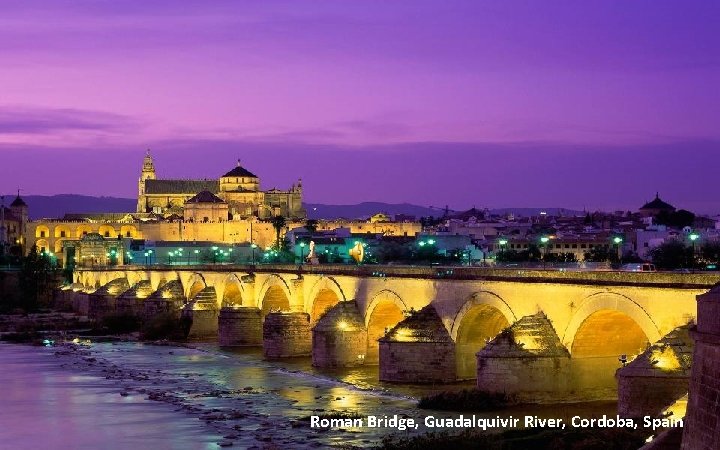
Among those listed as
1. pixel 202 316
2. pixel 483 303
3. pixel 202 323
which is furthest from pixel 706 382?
pixel 202 316

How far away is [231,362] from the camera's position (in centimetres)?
4350

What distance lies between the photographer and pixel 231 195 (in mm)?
164000

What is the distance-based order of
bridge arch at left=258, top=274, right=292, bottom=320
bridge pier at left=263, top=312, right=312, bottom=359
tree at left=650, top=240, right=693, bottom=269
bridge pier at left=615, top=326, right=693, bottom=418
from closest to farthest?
bridge pier at left=615, top=326, right=693, bottom=418
bridge pier at left=263, top=312, right=312, bottom=359
bridge arch at left=258, top=274, right=292, bottom=320
tree at left=650, top=240, right=693, bottom=269

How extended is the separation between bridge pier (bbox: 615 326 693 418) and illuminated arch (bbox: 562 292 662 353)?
65.9 inches

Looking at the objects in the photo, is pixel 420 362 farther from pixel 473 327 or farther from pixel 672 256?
pixel 672 256

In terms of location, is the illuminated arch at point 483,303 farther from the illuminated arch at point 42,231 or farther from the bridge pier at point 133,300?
the illuminated arch at point 42,231

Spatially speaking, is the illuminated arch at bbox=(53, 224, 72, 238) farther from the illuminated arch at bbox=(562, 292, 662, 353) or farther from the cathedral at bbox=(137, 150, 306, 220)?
the illuminated arch at bbox=(562, 292, 662, 353)

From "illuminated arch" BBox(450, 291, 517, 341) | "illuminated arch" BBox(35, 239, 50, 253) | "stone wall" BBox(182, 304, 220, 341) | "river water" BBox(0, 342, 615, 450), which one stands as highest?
"illuminated arch" BBox(35, 239, 50, 253)

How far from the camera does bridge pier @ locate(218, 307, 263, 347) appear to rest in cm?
5066

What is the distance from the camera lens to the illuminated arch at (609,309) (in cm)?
2550

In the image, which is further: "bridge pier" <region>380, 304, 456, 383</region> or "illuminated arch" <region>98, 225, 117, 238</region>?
"illuminated arch" <region>98, 225, 117, 238</region>

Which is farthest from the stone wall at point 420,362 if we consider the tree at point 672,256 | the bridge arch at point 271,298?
the tree at point 672,256

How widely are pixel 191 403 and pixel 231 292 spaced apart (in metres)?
26.1

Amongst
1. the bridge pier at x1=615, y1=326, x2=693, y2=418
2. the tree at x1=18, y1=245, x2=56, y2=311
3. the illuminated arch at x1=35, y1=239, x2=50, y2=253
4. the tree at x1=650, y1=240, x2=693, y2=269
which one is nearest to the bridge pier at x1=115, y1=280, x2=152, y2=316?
the tree at x1=18, y1=245, x2=56, y2=311
